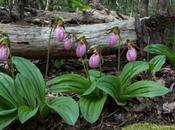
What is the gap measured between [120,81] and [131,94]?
0.17m

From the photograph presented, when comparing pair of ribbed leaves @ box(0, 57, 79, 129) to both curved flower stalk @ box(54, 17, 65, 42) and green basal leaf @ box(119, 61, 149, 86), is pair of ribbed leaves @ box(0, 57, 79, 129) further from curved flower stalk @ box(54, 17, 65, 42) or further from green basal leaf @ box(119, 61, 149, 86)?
green basal leaf @ box(119, 61, 149, 86)

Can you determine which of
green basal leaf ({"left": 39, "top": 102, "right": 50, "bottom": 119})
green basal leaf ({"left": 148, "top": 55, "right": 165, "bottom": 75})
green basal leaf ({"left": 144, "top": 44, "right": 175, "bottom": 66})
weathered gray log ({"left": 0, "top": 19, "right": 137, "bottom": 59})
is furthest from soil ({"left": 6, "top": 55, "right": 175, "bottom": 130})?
weathered gray log ({"left": 0, "top": 19, "right": 137, "bottom": 59})

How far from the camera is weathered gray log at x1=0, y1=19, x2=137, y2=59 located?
4.28 metres

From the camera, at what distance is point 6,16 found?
571cm

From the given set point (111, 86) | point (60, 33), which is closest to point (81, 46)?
point (60, 33)

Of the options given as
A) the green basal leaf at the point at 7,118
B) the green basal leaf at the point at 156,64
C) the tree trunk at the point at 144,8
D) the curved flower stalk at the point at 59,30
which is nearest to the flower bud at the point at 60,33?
the curved flower stalk at the point at 59,30

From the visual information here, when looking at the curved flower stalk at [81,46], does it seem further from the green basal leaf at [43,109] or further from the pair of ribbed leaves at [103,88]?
the green basal leaf at [43,109]

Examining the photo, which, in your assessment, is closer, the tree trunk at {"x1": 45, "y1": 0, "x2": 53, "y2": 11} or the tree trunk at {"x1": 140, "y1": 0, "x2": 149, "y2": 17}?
the tree trunk at {"x1": 140, "y1": 0, "x2": 149, "y2": 17}

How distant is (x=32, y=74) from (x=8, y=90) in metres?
0.26

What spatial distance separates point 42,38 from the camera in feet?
14.3

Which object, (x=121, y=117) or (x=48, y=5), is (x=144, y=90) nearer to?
(x=121, y=117)

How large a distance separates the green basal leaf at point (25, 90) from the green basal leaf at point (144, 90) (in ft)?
2.68

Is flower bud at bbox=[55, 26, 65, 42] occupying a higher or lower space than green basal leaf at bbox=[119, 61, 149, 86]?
higher

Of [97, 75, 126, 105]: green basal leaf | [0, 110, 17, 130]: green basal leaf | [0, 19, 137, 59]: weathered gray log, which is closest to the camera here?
[0, 110, 17, 130]: green basal leaf
